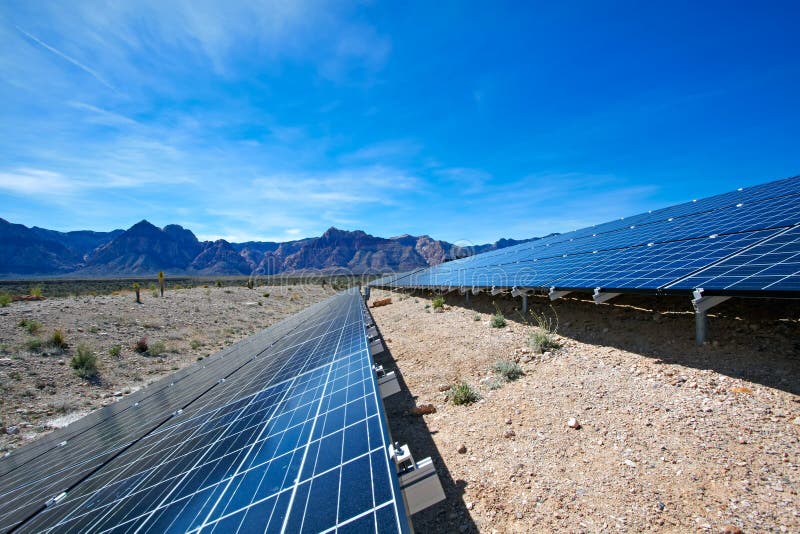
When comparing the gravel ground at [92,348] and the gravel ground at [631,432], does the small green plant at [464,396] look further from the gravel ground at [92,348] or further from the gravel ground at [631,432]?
the gravel ground at [92,348]

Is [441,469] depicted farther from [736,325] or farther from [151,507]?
[736,325]

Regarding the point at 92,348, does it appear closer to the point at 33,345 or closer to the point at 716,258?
the point at 33,345

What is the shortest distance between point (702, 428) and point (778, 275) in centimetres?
284

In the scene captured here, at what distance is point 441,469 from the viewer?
5.32 meters

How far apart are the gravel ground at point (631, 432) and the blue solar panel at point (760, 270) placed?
1316 mm

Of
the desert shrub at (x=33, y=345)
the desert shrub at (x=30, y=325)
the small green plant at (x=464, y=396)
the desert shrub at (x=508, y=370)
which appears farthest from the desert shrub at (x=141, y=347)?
the desert shrub at (x=508, y=370)

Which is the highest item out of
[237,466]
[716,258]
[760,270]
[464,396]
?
[716,258]

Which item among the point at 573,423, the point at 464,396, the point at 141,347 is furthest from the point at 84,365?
the point at 573,423

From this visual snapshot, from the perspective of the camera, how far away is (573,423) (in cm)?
548

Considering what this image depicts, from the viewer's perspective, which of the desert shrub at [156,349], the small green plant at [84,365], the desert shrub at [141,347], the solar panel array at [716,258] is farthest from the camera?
the desert shrub at [156,349]

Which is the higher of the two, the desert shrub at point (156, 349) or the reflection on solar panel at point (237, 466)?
the reflection on solar panel at point (237, 466)

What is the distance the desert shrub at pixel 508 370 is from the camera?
771cm

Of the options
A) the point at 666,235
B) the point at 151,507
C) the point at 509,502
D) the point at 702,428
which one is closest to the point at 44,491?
the point at 151,507

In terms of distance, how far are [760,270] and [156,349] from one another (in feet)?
87.6
